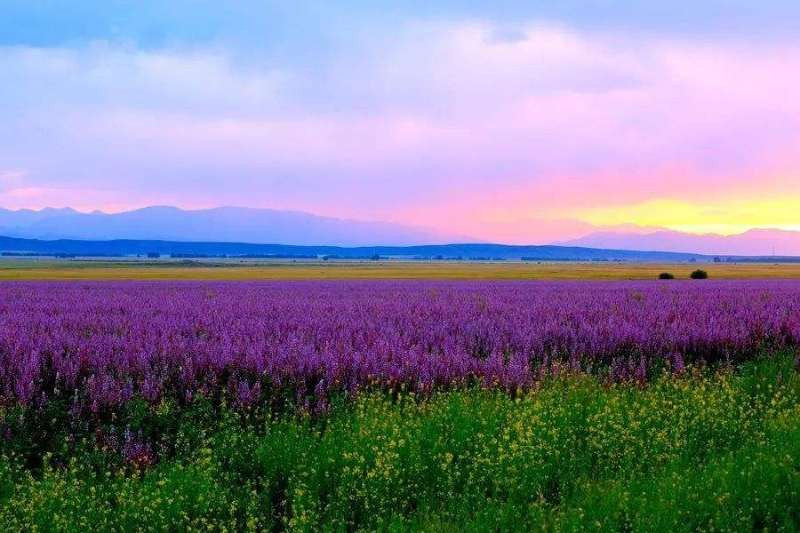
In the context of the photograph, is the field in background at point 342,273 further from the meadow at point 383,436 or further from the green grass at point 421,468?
the green grass at point 421,468

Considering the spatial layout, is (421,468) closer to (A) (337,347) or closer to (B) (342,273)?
(A) (337,347)

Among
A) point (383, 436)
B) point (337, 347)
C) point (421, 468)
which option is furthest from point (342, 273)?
point (421, 468)

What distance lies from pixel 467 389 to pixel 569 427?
61.8 inches

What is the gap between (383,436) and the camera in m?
6.03

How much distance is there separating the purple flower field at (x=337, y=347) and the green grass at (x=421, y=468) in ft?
1.76

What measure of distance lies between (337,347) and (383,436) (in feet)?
11.4

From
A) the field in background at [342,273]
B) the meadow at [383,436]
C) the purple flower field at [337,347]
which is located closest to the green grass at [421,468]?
the meadow at [383,436]

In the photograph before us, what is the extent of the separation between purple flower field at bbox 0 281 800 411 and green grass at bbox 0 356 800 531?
54 cm

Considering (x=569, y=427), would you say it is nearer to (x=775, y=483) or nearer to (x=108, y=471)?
(x=775, y=483)

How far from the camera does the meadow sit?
16.7 feet

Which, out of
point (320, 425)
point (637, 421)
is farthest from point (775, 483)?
point (320, 425)

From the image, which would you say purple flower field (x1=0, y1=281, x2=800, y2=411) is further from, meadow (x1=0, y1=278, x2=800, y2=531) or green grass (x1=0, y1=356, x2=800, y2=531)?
green grass (x1=0, y1=356, x2=800, y2=531)

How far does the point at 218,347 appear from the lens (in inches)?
340

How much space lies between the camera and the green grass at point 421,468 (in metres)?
5.00
